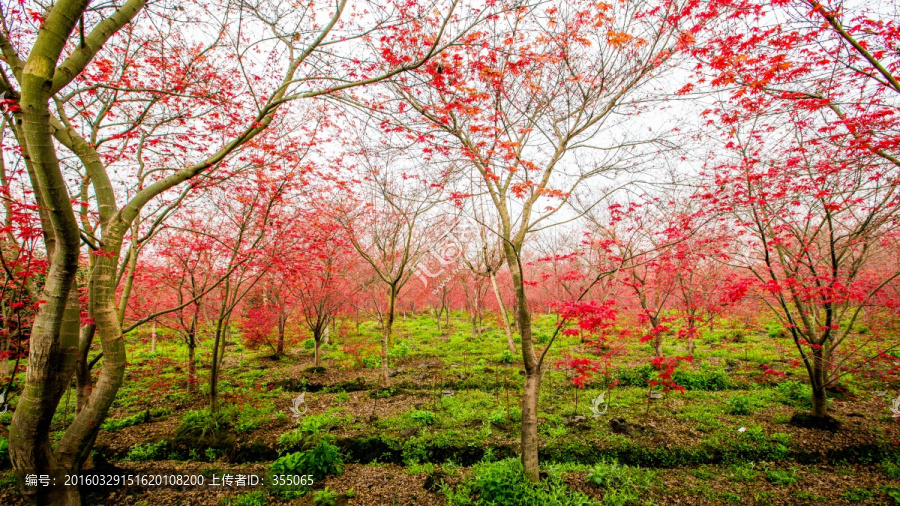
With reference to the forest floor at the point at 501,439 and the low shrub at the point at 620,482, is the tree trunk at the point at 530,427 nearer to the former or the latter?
the forest floor at the point at 501,439

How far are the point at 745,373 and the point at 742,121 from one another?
7.59 m

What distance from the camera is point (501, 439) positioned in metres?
5.85

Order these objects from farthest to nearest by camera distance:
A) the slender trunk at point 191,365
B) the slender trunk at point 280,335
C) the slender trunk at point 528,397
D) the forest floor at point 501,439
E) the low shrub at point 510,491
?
the slender trunk at point 280,335
the slender trunk at point 191,365
the forest floor at point 501,439
the slender trunk at point 528,397
the low shrub at point 510,491

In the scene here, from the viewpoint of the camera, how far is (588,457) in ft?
17.6

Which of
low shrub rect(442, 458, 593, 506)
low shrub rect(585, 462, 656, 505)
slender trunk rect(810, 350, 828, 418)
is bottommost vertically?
low shrub rect(585, 462, 656, 505)

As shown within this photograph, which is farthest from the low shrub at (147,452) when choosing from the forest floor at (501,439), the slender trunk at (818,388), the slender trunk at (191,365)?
the slender trunk at (818,388)

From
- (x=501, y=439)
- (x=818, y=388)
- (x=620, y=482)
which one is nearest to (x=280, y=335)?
(x=501, y=439)

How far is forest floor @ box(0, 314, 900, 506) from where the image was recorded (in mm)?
4336

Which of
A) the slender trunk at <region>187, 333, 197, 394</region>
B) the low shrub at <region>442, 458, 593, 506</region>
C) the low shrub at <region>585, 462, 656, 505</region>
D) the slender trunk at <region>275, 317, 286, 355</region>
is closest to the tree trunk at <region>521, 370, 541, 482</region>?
the low shrub at <region>442, 458, 593, 506</region>

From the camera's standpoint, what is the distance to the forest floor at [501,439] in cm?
434

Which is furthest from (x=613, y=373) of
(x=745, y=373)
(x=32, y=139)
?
(x=32, y=139)

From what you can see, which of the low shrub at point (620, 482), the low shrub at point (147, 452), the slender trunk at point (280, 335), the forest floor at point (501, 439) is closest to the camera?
the low shrub at point (620, 482)

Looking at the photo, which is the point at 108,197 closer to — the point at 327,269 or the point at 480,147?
the point at 480,147

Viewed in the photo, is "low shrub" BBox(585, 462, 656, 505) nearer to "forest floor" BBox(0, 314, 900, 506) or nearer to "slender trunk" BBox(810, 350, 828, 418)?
"forest floor" BBox(0, 314, 900, 506)
